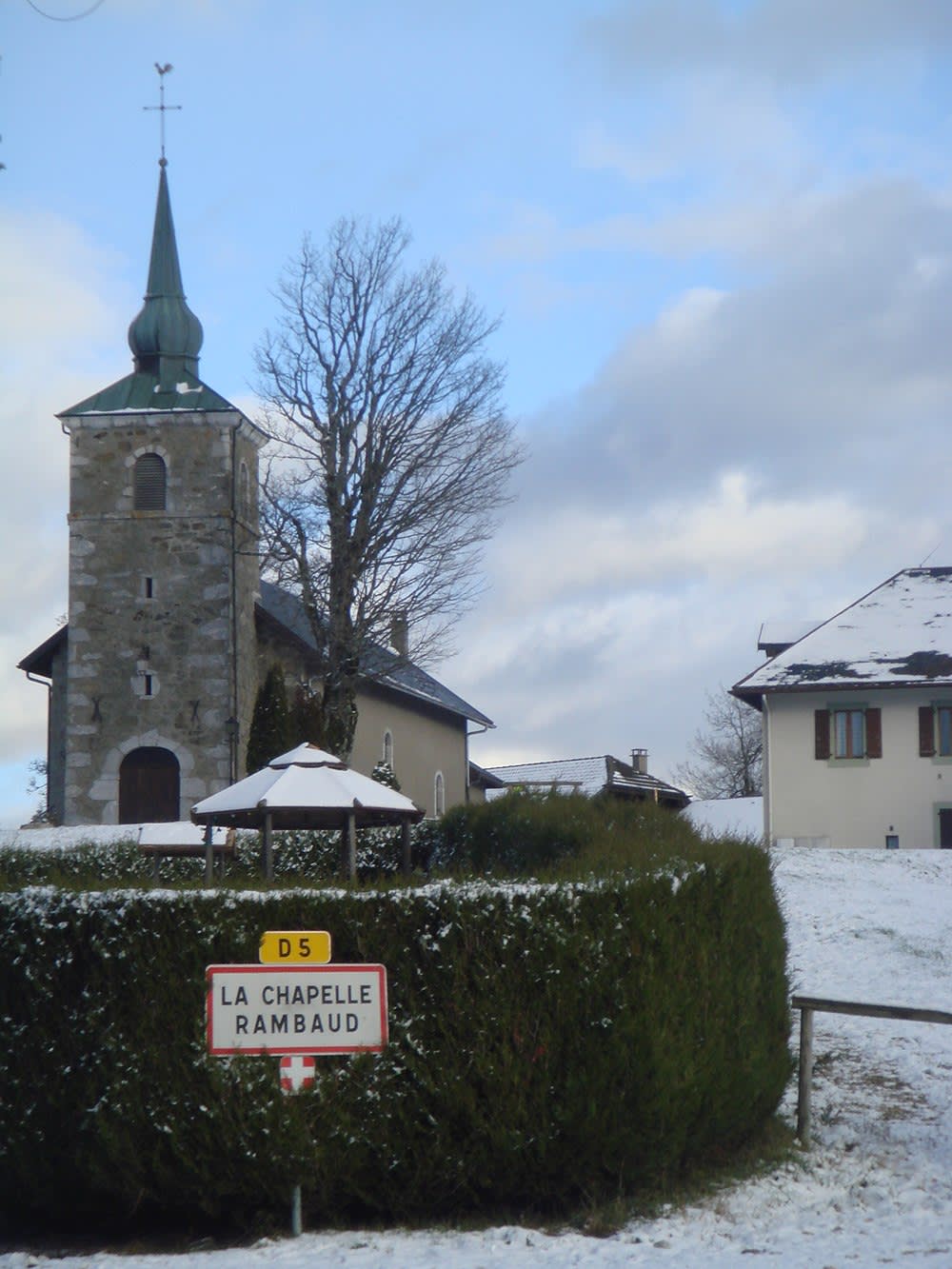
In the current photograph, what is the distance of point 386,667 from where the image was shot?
108 feet

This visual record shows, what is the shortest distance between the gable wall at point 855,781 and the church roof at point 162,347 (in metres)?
15.2

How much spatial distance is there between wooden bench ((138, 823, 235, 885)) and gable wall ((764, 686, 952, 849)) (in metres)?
15.9

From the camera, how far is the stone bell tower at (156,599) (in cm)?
3294

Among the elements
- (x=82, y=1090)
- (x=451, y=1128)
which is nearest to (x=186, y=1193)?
(x=82, y=1090)

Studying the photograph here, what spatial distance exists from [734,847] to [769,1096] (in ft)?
4.84

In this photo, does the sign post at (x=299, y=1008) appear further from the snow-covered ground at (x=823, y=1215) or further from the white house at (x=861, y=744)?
the white house at (x=861, y=744)

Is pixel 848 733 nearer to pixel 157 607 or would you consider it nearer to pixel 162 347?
pixel 157 607

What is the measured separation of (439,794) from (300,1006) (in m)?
42.4

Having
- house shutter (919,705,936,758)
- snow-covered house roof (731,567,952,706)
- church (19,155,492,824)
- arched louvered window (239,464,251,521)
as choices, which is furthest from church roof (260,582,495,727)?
house shutter (919,705,936,758)

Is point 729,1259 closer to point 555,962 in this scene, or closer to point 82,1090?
point 555,962

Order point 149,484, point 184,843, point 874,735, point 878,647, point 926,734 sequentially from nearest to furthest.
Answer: point 184,843 < point 149,484 < point 926,734 < point 874,735 < point 878,647

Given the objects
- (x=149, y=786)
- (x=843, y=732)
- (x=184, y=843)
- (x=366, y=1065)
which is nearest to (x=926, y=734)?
(x=843, y=732)

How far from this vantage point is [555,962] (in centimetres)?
806

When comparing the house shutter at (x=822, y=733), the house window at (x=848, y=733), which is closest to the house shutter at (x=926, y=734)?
the house window at (x=848, y=733)
